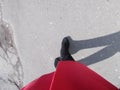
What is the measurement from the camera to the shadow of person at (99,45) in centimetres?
155

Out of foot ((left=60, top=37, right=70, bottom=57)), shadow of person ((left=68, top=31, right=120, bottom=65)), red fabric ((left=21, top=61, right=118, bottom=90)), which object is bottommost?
shadow of person ((left=68, top=31, right=120, bottom=65))

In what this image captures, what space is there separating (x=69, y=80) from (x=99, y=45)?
1.99 ft

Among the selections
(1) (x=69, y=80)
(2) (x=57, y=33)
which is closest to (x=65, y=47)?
(2) (x=57, y=33)

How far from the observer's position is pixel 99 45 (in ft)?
5.26

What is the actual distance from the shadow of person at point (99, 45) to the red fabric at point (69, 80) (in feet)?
1.43

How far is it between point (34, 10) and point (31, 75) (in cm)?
41

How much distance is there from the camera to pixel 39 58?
1890mm

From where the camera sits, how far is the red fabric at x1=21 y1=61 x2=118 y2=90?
981 millimetres

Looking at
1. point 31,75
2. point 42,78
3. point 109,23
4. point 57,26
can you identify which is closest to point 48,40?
point 57,26

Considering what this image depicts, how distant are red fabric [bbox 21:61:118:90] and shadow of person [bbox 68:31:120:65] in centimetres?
44

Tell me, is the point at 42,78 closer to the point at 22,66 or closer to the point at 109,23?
the point at 109,23

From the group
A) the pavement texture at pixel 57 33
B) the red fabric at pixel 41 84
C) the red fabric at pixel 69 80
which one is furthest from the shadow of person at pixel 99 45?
the red fabric at pixel 41 84

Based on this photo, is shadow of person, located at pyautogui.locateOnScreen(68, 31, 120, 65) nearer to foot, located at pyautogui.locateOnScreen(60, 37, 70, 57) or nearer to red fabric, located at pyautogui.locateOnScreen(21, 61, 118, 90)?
foot, located at pyautogui.locateOnScreen(60, 37, 70, 57)

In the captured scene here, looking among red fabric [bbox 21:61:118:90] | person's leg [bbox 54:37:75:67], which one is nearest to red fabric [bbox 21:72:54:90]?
red fabric [bbox 21:61:118:90]
